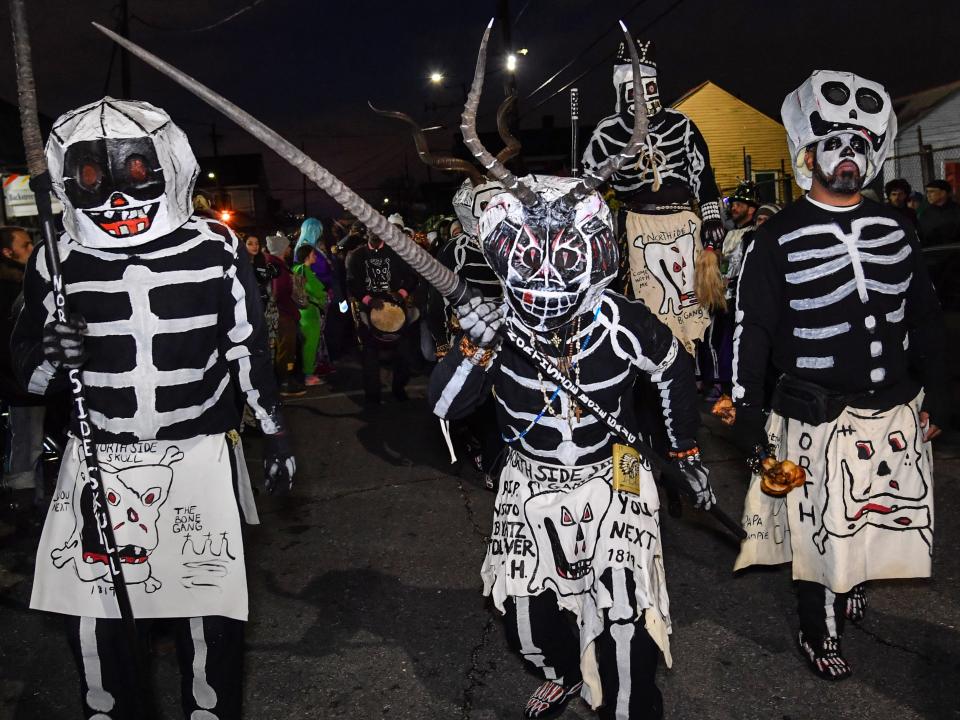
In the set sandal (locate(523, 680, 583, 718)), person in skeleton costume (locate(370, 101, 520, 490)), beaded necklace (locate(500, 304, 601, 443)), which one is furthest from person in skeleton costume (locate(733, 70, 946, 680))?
person in skeleton costume (locate(370, 101, 520, 490))

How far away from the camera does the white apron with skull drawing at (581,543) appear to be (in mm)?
3215

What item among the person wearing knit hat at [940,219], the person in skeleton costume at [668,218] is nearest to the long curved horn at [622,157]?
the person in skeleton costume at [668,218]

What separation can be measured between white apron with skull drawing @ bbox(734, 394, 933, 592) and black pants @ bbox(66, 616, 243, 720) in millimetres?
2369

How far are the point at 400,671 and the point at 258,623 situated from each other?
97 cm

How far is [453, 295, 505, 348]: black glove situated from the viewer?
9.91ft

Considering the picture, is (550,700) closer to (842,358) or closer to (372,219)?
(842,358)

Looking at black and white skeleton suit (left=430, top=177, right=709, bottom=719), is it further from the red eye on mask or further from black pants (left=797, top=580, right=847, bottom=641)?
the red eye on mask

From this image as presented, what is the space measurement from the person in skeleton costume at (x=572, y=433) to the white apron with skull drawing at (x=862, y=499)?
0.73m

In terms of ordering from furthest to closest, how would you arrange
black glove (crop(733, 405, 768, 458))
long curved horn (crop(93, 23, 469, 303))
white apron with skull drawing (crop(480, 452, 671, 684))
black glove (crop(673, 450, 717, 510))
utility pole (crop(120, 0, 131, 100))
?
utility pole (crop(120, 0, 131, 100)) < black glove (crop(733, 405, 768, 458)) < black glove (crop(673, 450, 717, 510)) < white apron with skull drawing (crop(480, 452, 671, 684)) < long curved horn (crop(93, 23, 469, 303))

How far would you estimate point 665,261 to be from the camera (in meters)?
5.75

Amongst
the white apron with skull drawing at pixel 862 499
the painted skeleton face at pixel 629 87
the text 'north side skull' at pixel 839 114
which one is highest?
the painted skeleton face at pixel 629 87

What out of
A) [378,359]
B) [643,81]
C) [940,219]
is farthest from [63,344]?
[940,219]

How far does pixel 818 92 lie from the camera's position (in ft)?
12.8

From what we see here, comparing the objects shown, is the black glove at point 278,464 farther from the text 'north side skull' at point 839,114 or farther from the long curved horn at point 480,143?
the text 'north side skull' at point 839,114
